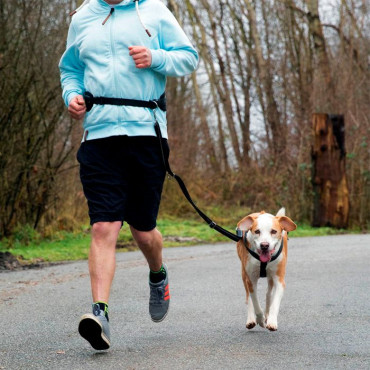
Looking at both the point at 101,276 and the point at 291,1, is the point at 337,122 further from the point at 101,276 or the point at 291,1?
the point at 101,276

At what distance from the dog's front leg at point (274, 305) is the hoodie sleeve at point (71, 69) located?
1758 millimetres

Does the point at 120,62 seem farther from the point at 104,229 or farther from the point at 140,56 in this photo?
the point at 104,229

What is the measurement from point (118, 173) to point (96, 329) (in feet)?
3.19

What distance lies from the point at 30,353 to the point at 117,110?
4.88 feet

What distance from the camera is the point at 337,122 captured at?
1521 centimetres

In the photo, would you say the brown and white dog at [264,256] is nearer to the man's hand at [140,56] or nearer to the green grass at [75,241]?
the man's hand at [140,56]

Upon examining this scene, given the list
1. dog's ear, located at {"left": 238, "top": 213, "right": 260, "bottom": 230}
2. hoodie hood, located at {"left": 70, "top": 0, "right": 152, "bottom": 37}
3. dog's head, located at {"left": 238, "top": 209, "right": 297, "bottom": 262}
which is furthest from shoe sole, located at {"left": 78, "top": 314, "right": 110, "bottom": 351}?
hoodie hood, located at {"left": 70, "top": 0, "right": 152, "bottom": 37}

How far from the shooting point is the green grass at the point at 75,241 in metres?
11.7

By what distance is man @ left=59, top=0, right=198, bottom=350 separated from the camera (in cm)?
491

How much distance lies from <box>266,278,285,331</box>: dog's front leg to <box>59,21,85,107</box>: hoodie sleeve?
1758mm

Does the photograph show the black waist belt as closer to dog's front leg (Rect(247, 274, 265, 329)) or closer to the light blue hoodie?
the light blue hoodie

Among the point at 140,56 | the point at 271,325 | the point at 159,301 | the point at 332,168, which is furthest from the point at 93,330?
the point at 332,168

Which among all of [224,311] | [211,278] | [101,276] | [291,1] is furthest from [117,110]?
[291,1]

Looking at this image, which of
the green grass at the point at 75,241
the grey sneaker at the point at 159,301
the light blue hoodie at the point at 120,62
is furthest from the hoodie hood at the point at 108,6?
the green grass at the point at 75,241
